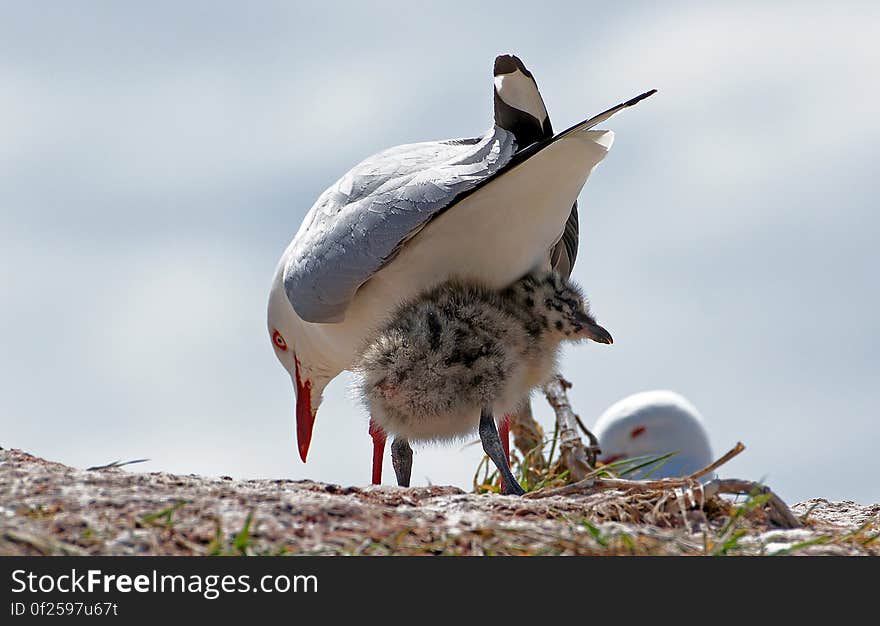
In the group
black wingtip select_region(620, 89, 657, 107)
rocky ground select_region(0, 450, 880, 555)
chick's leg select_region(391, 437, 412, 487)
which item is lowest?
rocky ground select_region(0, 450, 880, 555)

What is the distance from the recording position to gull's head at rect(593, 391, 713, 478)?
31.4 ft

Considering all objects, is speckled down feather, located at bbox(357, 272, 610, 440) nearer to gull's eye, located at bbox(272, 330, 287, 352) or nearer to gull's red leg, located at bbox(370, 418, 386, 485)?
gull's red leg, located at bbox(370, 418, 386, 485)

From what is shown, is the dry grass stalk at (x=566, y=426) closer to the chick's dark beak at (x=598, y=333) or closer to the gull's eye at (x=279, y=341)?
the chick's dark beak at (x=598, y=333)

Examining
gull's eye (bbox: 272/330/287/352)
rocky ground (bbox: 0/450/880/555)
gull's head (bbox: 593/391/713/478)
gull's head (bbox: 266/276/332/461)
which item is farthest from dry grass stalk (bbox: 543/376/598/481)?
gull's head (bbox: 593/391/713/478)

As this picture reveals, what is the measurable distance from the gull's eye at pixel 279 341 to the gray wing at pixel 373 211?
103 centimetres

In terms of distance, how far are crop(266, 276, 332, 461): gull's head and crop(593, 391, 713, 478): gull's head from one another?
333 centimetres

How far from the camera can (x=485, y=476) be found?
6.26 meters

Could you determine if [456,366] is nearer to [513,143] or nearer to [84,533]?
[513,143]

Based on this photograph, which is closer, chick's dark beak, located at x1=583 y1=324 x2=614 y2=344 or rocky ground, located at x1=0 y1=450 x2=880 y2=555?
rocky ground, located at x1=0 y1=450 x2=880 y2=555

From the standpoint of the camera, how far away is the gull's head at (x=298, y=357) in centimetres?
647

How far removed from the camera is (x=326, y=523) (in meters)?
3.02

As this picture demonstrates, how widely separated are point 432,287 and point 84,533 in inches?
102
